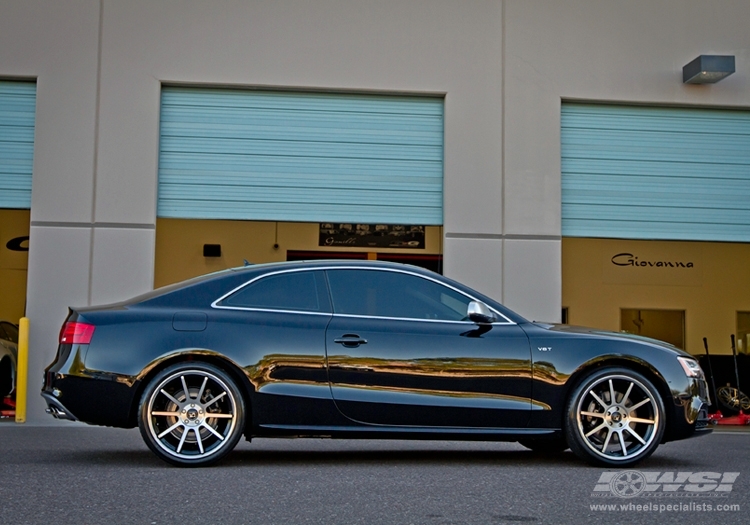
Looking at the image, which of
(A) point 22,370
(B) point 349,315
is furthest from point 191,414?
(A) point 22,370

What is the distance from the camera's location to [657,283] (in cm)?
2092

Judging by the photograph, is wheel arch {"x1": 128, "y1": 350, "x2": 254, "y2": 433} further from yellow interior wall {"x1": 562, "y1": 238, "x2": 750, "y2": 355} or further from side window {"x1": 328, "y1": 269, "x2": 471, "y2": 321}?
yellow interior wall {"x1": 562, "y1": 238, "x2": 750, "y2": 355}

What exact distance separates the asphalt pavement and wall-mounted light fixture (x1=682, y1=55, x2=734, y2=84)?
5.84 m

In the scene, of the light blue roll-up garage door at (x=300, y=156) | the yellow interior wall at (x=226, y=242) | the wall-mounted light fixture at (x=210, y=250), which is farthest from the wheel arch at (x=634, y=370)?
the wall-mounted light fixture at (x=210, y=250)

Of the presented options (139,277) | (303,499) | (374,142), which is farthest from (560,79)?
(303,499)

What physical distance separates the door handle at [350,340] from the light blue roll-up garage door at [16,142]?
21.0 feet

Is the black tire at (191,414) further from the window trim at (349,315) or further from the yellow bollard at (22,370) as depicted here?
the yellow bollard at (22,370)

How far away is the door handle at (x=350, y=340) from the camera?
6891 millimetres

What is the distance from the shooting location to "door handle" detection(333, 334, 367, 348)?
689 cm

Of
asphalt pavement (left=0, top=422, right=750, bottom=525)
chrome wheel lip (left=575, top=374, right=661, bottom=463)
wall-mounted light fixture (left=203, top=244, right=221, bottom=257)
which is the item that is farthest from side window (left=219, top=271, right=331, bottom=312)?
wall-mounted light fixture (left=203, top=244, right=221, bottom=257)

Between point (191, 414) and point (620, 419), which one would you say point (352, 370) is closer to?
point (191, 414)

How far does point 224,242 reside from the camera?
66.9ft

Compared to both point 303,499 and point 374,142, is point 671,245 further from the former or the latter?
point 303,499

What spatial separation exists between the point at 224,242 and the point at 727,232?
10522 mm
